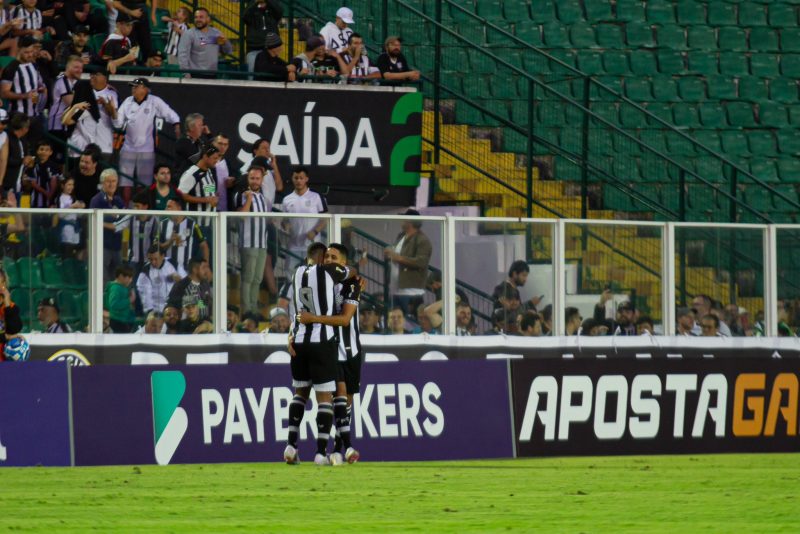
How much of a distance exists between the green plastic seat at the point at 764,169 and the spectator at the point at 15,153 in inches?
513

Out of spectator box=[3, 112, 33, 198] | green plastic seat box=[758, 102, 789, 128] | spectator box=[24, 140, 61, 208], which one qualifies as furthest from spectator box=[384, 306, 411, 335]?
green plastic seat box=[758, 102, 789, 128]

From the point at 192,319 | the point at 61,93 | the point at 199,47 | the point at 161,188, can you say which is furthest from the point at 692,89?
the point at 192,319

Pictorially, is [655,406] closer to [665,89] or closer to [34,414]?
[34,414]

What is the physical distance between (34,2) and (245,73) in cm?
264

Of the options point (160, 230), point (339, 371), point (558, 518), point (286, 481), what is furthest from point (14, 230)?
point (558, 518)

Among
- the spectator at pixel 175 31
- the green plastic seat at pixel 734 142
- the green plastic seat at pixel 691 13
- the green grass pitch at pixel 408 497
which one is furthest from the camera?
the green plastic seat at pixel 691 13

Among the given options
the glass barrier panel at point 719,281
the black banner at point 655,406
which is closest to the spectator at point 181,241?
the black banner at point 655,406

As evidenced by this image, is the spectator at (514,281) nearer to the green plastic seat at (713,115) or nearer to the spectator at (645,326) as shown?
the spectator at (645,326)

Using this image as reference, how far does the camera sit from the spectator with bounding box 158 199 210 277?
656 inches

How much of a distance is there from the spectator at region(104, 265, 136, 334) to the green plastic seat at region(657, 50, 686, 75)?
1325 cm

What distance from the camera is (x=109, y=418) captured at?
15398 millimetres

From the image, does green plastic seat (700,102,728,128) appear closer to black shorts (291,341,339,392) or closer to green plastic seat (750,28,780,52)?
green plastic seat (750,28,780,52)

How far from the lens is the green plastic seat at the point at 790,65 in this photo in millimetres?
27989

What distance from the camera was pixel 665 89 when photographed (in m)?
26.8
